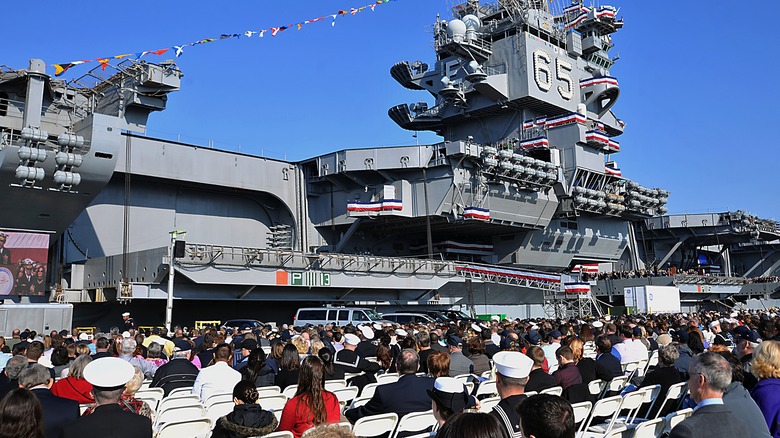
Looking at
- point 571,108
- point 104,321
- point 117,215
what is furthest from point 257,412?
point 571,108

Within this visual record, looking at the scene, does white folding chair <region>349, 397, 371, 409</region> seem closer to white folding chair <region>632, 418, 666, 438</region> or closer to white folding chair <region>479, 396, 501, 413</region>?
white folding chair <region>479, 396, 501, 413</region>

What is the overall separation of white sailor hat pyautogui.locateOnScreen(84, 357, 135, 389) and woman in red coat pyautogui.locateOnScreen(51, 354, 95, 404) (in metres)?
3.01

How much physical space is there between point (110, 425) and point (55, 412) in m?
0.87

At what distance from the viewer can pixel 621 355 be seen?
12.2 meters

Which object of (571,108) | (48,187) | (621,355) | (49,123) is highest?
(571,108)

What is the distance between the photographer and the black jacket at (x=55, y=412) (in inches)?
204

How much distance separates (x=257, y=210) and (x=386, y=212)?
10033 millimetres

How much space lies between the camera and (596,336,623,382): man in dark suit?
30.9ft

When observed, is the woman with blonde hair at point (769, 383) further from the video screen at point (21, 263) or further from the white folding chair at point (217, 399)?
the video screen at point (21, 263)

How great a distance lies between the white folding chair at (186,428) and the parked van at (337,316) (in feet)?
70.1

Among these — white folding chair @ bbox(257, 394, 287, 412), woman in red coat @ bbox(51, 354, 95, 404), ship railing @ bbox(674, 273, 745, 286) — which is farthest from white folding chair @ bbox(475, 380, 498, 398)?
ship railing @ bbox(674, 273, 745, 286)

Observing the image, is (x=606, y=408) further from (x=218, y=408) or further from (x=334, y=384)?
(x=218, y=408)

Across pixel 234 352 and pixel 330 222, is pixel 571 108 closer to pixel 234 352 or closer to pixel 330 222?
pixel 330 222

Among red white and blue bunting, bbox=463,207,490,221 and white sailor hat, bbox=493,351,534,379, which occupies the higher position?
red white and blue bunting, bbox=463,207,490,221
